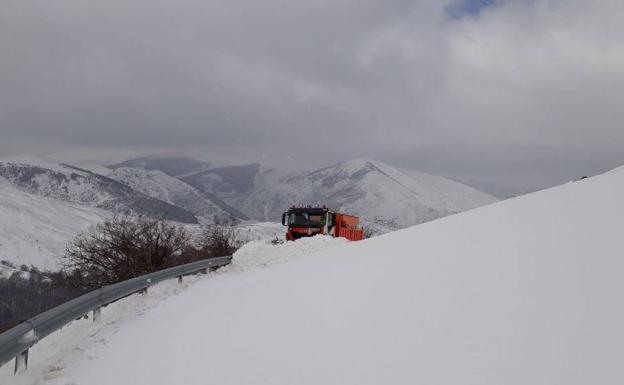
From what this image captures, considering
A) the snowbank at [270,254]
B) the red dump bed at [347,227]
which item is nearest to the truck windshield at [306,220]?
the red dump bed at [347,227]

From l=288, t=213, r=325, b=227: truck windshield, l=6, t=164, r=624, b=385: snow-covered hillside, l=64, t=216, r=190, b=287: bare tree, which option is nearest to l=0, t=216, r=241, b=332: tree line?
l=64, t=216, r=190, b=287: bare tree

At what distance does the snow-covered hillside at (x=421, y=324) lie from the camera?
4.39 meters

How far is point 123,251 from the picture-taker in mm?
24672

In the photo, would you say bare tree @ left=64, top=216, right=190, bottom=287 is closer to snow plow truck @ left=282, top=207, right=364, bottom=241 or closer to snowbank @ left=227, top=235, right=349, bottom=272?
snowbank @ left=227, top=235, right=349, bottom=272

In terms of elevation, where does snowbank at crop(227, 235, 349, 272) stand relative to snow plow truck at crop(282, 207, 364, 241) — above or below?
below

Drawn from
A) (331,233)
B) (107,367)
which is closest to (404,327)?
(107,367)

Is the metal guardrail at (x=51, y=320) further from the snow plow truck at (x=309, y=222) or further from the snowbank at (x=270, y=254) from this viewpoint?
the snow plow truck at (x=309, y=222)

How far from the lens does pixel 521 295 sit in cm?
558

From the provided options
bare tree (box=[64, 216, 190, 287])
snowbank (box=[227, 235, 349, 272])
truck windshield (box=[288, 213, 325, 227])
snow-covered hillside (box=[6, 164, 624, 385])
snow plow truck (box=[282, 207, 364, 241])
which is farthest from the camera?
truck windshield (box=[288, 213, 325, 227])

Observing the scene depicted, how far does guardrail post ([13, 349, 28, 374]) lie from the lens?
5.97 m

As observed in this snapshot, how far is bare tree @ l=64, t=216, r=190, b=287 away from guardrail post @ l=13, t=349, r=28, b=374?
17.8m

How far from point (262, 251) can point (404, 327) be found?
14.3 metres

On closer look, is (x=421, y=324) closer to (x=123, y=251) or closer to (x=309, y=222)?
(x=123, y=251)

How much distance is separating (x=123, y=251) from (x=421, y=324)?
884 inches
